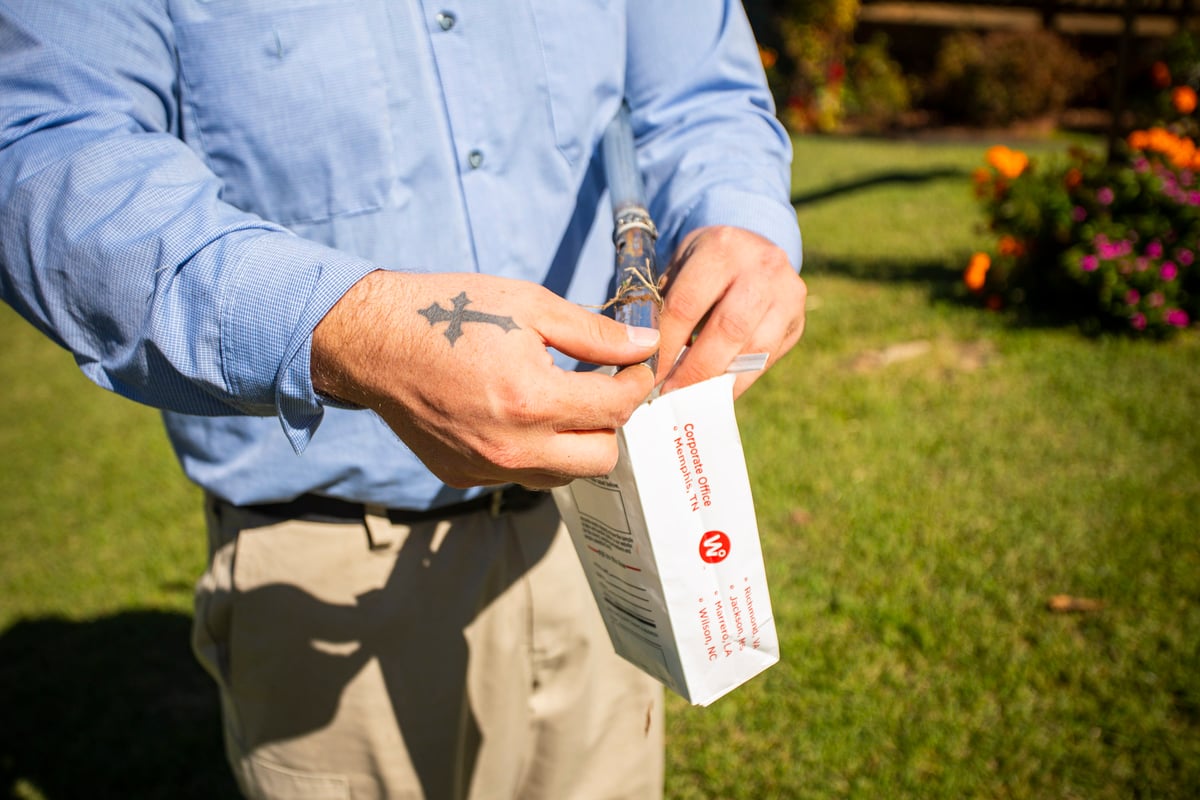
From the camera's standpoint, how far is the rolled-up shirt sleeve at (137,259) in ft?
3.15

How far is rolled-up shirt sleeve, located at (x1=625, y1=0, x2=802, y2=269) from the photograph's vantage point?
4.95 ft

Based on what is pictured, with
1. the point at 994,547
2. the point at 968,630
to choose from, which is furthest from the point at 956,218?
the point at 968,630

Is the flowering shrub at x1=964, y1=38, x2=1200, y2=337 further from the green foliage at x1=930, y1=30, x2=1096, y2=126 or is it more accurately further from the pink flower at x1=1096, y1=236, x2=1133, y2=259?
the green foliage at x1=930, y1=30, x2=1096, y2=126

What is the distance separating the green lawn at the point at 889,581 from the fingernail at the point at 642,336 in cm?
207

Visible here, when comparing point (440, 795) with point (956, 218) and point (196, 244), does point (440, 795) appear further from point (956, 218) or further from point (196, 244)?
point (956, 218)

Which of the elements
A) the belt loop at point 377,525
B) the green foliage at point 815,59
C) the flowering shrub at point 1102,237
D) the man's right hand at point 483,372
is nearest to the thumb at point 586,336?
the man's right hand at point 483,372

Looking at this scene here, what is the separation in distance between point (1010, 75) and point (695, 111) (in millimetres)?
13401

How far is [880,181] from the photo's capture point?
31.7 ft

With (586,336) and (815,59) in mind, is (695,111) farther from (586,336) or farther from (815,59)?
(815,59)

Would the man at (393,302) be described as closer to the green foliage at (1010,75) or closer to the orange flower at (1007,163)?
the orange flower at (1007,163)

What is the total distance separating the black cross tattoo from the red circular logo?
0.39 metres

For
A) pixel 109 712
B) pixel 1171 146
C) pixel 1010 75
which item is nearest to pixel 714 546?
pixel 109 712

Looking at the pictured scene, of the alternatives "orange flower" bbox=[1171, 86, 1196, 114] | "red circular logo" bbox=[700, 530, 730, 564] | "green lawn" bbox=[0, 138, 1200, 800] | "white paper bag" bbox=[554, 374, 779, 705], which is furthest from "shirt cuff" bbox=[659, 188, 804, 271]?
"orange flower" bbox=[1171, 86, 1196, 114]

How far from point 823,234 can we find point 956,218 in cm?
132
